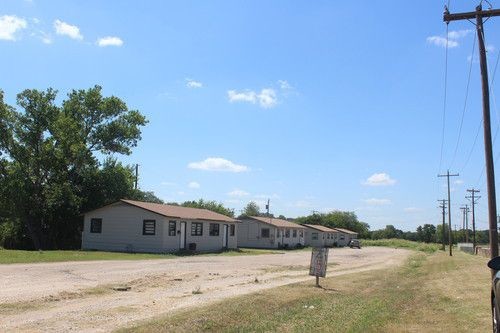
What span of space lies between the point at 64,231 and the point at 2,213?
5.74 meters

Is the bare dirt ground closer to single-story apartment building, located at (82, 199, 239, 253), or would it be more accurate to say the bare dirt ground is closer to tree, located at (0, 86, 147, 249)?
single-story apartment building, located at (82, 199, 239, 253)

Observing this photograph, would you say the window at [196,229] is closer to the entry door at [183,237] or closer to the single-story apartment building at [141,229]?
the single-story apartment building at [141,229]

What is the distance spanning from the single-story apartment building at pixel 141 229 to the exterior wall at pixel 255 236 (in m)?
24.0

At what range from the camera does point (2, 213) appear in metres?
49.3

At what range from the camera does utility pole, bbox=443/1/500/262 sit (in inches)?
662

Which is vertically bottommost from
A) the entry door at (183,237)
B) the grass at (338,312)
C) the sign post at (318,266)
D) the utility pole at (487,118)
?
the grass at (338,312)

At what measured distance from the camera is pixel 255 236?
7125cm

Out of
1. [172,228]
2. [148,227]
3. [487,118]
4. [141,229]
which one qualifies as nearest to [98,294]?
[487,118]

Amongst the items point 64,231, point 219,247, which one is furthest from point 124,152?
point 219,247

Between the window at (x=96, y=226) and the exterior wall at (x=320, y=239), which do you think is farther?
the exterior wall at (x=320, y=239)

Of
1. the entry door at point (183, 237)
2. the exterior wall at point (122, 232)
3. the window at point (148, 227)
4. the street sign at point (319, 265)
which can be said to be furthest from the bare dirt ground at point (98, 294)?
the entry door at point (183, 237)

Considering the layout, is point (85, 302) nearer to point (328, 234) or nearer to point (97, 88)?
point (97, 88)

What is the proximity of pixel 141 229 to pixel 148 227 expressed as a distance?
0.69 metres

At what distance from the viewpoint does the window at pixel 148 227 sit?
138 ft
